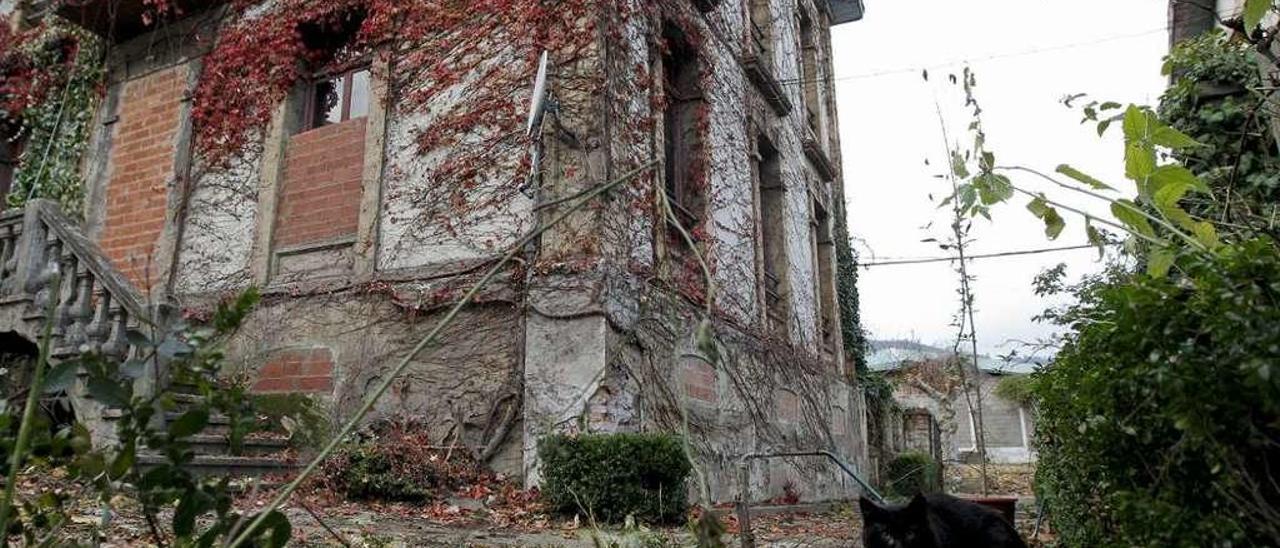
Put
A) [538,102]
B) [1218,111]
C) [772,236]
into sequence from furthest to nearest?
[772,236], [1218,111], [538,102]

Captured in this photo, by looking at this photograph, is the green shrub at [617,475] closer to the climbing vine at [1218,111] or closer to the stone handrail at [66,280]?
the stone handrail at [66,280]

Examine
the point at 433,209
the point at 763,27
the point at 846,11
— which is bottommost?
the point at 433,209

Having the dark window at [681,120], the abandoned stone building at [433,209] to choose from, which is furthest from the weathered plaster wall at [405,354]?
the dark window at [681,120]

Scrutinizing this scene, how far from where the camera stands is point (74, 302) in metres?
6.68

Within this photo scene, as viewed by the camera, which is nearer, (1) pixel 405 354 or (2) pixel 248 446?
(2) pixel 248 446

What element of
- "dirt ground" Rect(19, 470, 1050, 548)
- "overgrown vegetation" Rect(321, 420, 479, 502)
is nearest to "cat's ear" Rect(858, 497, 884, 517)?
"dirt ground" Rect(19, 470, 1050, 548)

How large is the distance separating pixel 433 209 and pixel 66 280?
2964 millimetres

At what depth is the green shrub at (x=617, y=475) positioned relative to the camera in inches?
205

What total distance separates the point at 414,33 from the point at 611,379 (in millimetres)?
3867

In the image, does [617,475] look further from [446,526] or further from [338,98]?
[338,98]

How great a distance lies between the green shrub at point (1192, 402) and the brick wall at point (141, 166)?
872 centimetres

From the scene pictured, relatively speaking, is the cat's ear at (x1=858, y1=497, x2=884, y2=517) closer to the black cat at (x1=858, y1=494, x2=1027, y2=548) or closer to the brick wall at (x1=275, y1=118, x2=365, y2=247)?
the black cat at (x1=858, y1=494, x2=1027, y2=548)

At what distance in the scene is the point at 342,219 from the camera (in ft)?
25.1

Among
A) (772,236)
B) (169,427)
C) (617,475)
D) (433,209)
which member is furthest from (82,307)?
(772,236)
